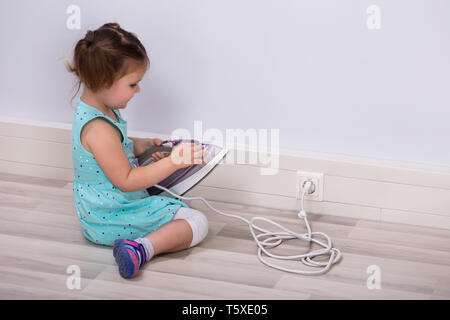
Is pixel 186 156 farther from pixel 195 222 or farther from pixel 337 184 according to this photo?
pixel 337 184

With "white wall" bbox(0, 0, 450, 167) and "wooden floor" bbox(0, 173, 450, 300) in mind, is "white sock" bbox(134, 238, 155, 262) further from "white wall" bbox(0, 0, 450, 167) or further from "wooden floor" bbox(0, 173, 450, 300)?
"white wall" bbox(0, 0, 450, 167)

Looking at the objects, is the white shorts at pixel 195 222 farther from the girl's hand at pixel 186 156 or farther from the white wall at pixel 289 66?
the white wall at pixel 289 66

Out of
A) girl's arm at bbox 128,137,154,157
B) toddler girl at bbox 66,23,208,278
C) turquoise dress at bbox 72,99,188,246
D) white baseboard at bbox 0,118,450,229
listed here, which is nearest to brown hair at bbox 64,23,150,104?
toddler girl at bbox 66,23,208,278

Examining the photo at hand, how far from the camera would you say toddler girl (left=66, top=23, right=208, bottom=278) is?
1465 millimetres

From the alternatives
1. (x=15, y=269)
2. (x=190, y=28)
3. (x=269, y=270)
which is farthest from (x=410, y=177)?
(x=15, y=269)

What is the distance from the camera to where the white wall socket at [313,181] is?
173cm

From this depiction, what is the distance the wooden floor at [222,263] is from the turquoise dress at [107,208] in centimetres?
5

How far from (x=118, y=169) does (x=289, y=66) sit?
0.50m

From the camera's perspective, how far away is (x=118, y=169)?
1509mm

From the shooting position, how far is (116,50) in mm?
1459

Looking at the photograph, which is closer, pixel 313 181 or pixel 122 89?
pixel 122 89

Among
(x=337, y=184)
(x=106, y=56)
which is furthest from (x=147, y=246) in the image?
(x=337, y=184)

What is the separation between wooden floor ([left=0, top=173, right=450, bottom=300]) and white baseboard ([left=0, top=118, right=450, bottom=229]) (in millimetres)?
32
